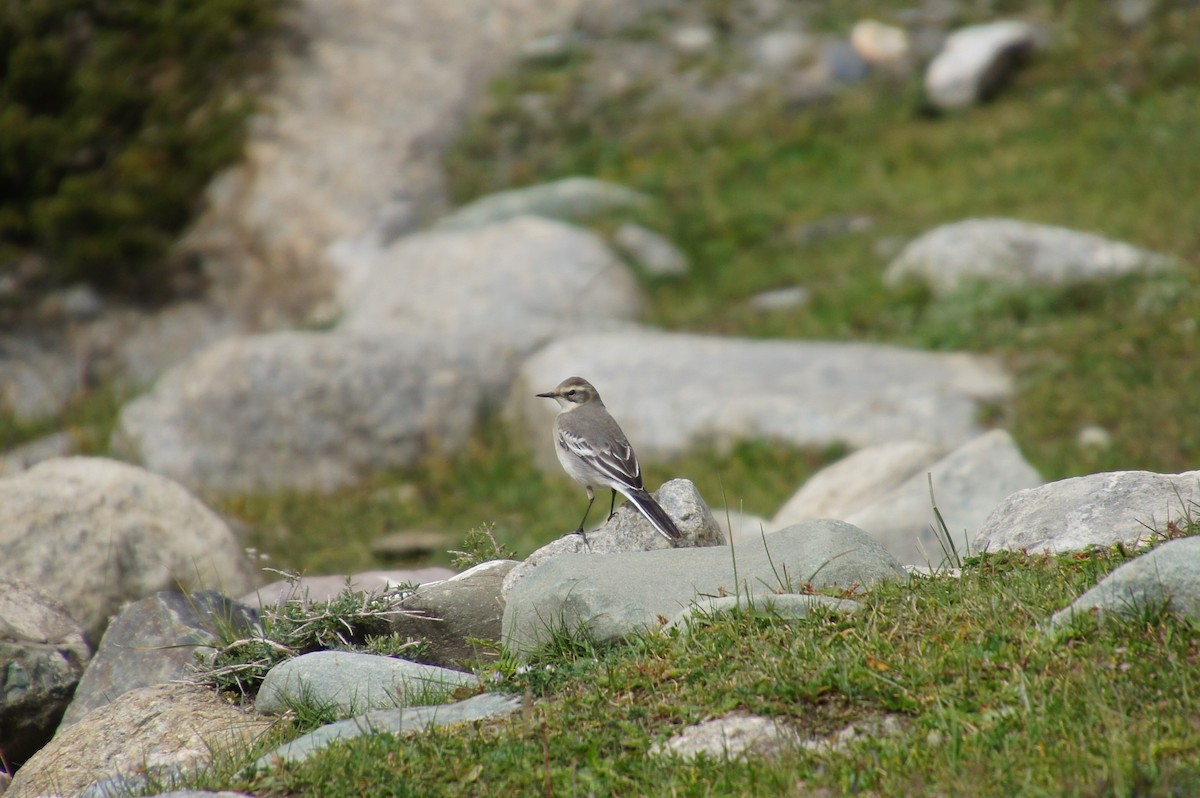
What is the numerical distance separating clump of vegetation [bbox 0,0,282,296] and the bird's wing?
43.8ft

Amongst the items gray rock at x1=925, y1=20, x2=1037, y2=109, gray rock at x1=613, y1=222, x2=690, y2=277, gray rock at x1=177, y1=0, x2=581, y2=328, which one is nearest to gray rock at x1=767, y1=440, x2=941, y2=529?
gray rock at x1=613, y1=222, x2=690, y2=277

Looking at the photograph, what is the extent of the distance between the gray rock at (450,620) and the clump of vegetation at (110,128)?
46.2 ft

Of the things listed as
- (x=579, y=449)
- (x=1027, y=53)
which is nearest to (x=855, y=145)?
(x=1027, y=53)

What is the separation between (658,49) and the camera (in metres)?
22.3

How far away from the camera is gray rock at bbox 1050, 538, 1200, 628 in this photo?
5.05 m

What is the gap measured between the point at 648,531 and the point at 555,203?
38.7 ft

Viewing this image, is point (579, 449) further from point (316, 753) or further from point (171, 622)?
point (316, 753)

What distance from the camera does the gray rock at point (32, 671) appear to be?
688cm

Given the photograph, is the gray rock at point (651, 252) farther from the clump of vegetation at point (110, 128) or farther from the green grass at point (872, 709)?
the green grass at point (872, 709)

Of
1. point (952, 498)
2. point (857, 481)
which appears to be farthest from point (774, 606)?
point (857, 481)

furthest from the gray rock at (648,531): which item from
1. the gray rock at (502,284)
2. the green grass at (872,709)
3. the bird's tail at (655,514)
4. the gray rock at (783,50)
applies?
the gray rock at (783,50)

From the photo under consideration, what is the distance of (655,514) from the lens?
6941 millimetres

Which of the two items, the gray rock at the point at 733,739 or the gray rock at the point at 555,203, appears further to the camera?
the gray rock at the point at 555,203

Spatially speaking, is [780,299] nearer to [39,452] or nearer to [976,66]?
[976,66]
